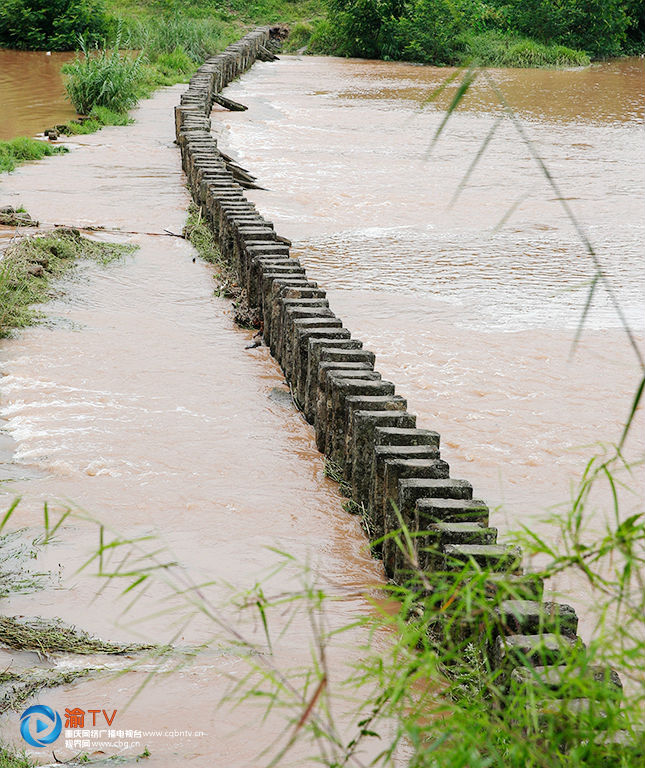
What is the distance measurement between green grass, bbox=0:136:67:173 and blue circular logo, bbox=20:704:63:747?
10.7m

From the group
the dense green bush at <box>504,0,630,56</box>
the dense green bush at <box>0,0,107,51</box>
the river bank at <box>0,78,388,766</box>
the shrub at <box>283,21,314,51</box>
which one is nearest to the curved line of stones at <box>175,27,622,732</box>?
the river bank at <box>0,78,388,766</box>

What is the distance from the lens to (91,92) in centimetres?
1784

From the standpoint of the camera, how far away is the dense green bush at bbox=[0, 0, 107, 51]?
2988 centimetres

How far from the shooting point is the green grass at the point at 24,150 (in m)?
13.2

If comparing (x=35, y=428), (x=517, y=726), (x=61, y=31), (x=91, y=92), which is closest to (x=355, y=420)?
(x=35, y=428)

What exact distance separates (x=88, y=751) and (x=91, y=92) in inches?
646

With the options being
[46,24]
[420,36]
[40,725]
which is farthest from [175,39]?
[40,725]

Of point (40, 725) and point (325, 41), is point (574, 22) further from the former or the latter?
point (40, 725)

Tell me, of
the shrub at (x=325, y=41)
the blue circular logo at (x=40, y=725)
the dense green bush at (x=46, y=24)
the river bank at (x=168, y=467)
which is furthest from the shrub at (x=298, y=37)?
the blue circular logo at (x=40, y=725)

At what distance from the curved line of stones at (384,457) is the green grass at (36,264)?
3.90 ft

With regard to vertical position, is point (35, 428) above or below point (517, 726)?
below

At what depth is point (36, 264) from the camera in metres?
8.04

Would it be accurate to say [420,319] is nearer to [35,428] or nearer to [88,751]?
[35,428]

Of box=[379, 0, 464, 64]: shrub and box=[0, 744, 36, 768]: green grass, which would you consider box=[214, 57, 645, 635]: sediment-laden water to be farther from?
box=[379, 0, 464, 64]: shrub
